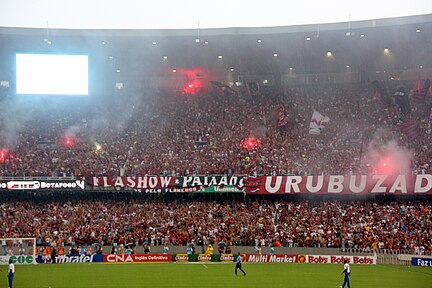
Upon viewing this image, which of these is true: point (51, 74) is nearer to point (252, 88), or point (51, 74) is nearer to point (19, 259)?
point (252, 88)

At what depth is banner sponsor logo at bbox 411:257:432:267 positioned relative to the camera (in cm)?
4300

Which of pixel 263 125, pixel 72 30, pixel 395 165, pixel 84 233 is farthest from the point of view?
pixel 263 125

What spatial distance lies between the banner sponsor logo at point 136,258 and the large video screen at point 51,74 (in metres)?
22.5

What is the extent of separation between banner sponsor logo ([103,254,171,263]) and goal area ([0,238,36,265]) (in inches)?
198

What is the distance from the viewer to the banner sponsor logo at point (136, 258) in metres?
45.8

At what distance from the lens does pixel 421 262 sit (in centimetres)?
4347

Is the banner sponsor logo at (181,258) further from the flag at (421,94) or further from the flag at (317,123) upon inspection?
the flag at (421,94)

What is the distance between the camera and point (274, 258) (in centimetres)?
4672

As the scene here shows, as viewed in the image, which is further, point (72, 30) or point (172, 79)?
point (172, 79)

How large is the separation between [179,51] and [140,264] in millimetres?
26433

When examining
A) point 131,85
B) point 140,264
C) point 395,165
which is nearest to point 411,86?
point 395,165

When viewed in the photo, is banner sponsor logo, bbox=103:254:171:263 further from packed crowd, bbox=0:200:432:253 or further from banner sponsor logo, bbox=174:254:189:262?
packed crowd, bbox=0:200:432:253

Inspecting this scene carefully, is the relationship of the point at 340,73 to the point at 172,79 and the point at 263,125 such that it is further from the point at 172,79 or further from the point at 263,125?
the point at 172,79

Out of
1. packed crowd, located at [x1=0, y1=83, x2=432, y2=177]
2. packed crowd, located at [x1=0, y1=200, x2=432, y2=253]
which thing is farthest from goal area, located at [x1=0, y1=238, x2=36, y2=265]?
packed crowd, located at [x1=0, y1=83, x2=432, y2=177]
